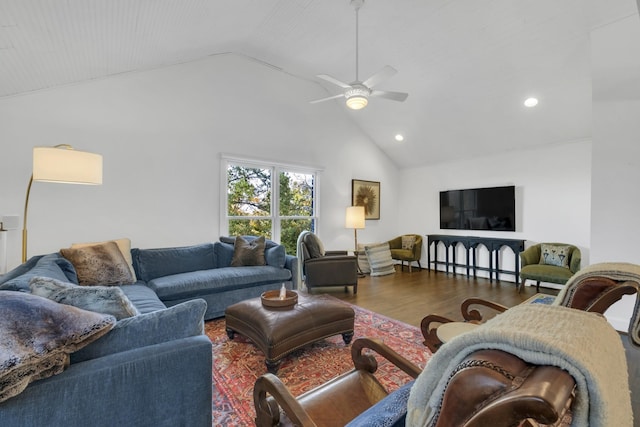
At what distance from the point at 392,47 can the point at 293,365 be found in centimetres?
414

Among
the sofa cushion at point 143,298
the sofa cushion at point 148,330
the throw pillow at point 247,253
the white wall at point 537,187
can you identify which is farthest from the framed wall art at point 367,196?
the sofa cushion at point 148,330

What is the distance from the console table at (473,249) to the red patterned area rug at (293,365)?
3251mm

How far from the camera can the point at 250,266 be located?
153 inches

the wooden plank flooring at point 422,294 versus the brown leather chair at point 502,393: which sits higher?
the brown leather chair at point 502,393

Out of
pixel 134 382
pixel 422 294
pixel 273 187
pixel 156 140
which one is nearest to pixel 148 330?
pixel 134 382

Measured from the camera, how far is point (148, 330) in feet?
4.19

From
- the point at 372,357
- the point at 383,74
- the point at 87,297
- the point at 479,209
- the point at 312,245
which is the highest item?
the point at 383,74

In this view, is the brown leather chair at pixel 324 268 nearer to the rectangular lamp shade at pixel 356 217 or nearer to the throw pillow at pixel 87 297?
the rectangular lamp shade at pixel 356 217

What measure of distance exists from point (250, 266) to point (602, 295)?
11.6 feet

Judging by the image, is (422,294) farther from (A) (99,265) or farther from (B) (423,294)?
(A) (99,265)

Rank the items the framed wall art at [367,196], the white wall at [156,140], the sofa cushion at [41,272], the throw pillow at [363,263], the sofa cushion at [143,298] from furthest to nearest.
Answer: the framed wall art at [367,196], the throw pillow at [363,263], the white wall at [156,140], the sofa cushion at [143,298], the sofa cushion at [41,272]

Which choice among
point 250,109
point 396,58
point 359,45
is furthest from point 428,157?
point 250,109

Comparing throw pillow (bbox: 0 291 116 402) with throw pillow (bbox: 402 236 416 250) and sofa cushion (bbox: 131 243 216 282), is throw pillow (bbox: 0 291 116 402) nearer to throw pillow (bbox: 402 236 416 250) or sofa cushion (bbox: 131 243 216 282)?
sofa cushion (bbox: 131 243 216 282)

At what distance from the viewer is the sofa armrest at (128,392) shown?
39.3 inches
